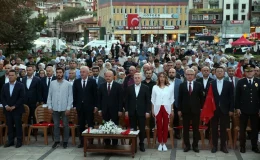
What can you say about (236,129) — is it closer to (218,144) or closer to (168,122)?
(218,144)

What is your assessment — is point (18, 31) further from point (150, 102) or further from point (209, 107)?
point (209, 107)

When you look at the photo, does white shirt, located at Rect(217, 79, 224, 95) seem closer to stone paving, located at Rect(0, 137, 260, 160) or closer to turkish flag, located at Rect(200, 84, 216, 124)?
turkish flag, located at Rect(200, 84, 216, 124)

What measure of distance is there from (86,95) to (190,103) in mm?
2432

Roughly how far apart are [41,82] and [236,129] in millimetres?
5087

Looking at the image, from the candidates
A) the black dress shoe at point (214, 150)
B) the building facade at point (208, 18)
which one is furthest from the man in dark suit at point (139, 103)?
the building facade at point (208, 18)

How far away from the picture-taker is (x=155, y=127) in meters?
9.45

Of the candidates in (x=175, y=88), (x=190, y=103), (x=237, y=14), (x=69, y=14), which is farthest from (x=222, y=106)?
(x=69, y=14)

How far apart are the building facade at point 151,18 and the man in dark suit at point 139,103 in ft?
241

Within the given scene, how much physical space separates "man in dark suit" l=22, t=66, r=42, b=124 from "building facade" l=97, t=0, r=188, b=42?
71.9 m

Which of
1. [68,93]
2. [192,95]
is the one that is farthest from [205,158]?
[68,93]

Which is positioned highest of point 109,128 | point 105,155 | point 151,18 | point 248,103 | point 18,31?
point 151,18

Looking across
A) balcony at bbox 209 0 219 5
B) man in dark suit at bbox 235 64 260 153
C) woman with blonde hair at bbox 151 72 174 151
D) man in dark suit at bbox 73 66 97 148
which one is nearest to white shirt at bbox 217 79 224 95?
man in dark suit at bbox 235 64 260 153

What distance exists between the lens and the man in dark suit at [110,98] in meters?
9.05

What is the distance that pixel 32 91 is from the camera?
10.2 metres
